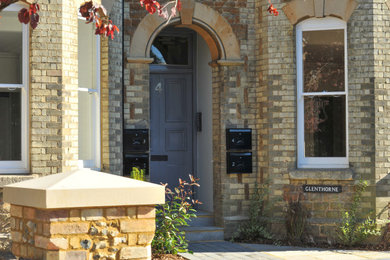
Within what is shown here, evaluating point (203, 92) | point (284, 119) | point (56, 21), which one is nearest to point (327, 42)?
point (284, 119)

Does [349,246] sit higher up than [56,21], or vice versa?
[56,21]

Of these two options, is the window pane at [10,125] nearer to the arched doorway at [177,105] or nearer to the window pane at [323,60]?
the arched doorway at [177,105]

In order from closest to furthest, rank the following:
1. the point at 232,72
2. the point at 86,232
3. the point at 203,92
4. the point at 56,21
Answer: the point at 86,232
the point at 56,21
the point at 232,72
the point at 203,92

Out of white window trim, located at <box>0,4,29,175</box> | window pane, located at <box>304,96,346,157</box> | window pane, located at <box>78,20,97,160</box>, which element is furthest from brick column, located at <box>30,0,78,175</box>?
window pane, located at <box>304,96,346,157</box>

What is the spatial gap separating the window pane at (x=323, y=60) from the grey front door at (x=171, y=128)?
241 cm

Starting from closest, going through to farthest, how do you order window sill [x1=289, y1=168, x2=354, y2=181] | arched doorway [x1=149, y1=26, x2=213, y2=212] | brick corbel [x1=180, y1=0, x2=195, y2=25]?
window sill [x1=289, y1=168, x2=354, y2=181] < brick corbel [x1=180, y1=0, x2=195, y2=25] < arched doorway [x1=149, y1=26, x2=213, y2=212]

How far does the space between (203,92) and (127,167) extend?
7.30 ft

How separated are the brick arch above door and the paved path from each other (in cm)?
296

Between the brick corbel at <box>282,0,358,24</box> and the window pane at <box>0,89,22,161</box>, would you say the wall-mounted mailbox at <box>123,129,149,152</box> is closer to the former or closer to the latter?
the window pane at <box>0,89,22,161</box>

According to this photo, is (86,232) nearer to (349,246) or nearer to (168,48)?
(349,246)

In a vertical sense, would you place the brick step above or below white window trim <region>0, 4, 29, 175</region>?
below

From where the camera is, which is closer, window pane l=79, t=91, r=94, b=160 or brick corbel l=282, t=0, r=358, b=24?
window pane l=79, t=91, r=94, b=160

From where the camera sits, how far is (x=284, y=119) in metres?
10.7

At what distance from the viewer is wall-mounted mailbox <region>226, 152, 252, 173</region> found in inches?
433
